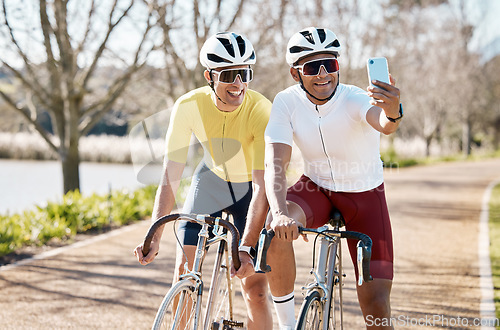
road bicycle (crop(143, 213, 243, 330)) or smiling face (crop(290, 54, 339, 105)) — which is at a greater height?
smiling face (crop(290, 54, 339, 105))

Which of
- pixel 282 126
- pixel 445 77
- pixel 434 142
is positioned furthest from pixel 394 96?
pixel 434 142

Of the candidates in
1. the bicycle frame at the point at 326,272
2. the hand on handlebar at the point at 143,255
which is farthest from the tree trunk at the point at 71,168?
the bicycle frame at the point at 326,272

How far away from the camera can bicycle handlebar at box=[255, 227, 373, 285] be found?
8.61 feet

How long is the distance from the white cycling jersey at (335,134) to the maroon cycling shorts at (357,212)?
0.18 ft

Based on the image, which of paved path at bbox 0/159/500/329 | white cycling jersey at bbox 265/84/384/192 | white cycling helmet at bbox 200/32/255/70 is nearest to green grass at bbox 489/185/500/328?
paved path at bbox 0/159/500/329

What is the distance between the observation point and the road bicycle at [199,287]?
107 inches

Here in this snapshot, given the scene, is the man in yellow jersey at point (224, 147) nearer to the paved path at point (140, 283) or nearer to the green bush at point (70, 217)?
the paved path at point (140, 283)

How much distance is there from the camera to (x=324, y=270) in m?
3.07

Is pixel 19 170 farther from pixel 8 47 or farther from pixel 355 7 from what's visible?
pixel 355 7

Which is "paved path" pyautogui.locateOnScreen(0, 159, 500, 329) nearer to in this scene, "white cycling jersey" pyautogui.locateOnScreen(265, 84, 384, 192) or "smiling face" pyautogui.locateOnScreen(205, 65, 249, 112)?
"white cycling jersey" pyautogui.locateOnScreen(265, 84, 384, 192)

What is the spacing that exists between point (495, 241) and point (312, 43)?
6215mm

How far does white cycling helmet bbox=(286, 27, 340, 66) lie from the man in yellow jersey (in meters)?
0.29

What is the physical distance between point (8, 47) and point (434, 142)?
2792 cm

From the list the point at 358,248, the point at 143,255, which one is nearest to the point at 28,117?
the point at 143,255
